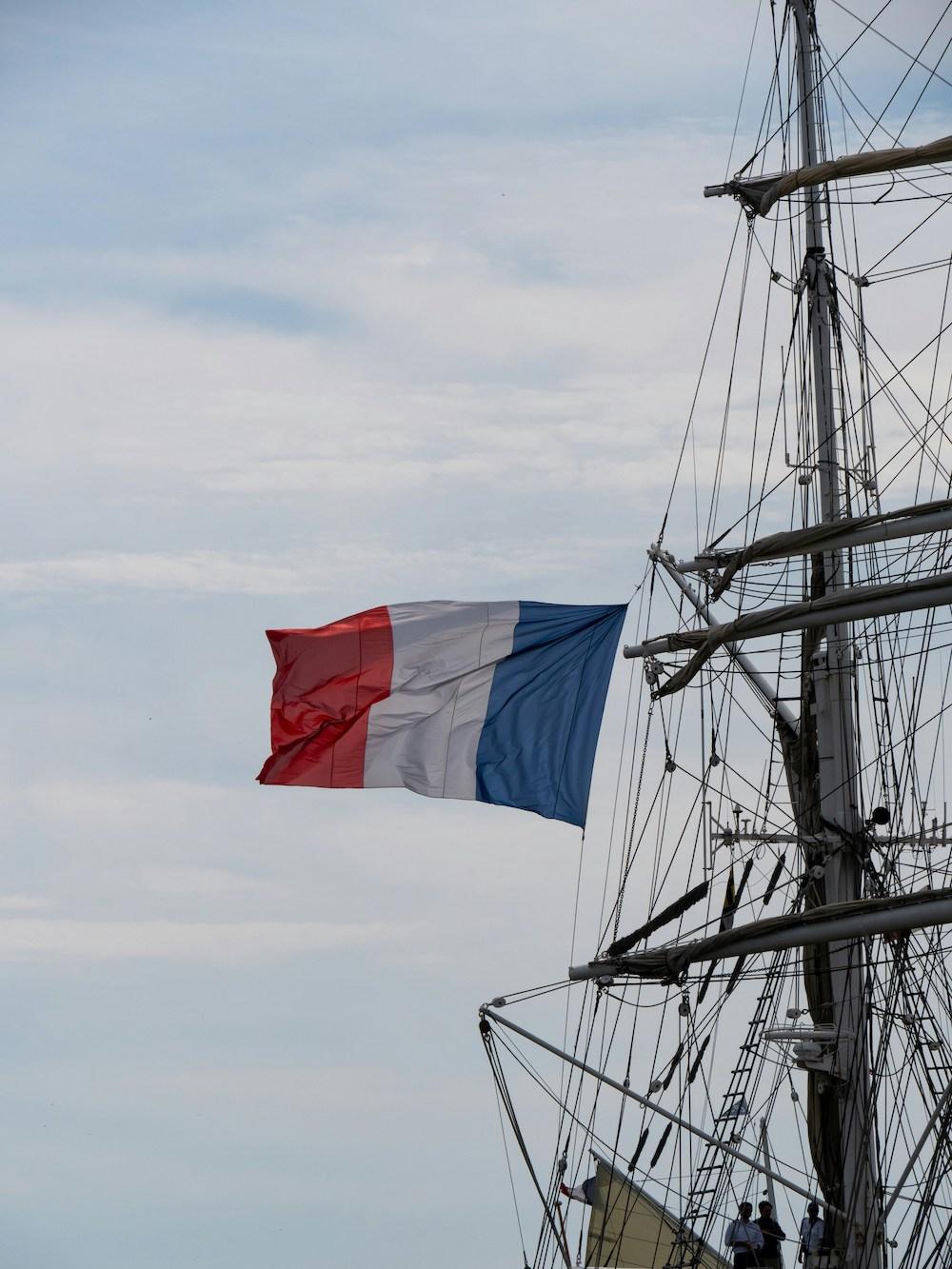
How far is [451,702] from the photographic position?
41000mm

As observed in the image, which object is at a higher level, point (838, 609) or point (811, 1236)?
point (838, 609)

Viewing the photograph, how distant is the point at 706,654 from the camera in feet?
136

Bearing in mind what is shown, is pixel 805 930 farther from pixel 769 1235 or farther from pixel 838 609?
pixel 769 1235

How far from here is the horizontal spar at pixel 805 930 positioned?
119 ft

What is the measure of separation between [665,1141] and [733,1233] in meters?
3.82

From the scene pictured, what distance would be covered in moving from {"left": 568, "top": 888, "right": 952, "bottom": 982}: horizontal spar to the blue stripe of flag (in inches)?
111

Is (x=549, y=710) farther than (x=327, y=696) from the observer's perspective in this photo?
Yes

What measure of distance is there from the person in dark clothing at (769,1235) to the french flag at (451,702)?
23.9 feet

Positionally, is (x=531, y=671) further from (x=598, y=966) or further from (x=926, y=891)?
(x=926, y=891)

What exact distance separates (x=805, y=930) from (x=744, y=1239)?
557cm

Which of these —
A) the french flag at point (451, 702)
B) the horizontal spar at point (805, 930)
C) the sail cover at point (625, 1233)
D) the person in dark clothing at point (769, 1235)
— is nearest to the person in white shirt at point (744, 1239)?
the person in dark clothing at point (769, 1235)

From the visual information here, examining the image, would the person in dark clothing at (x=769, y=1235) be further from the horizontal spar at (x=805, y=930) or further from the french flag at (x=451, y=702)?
the french flag at (x=451, y=702)

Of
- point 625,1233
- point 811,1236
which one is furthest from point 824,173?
point 625,1233

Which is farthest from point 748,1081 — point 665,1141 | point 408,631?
point 408,631
